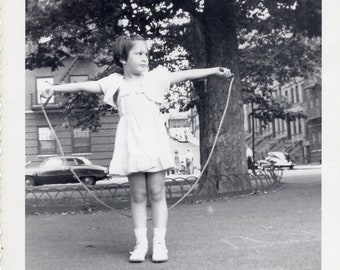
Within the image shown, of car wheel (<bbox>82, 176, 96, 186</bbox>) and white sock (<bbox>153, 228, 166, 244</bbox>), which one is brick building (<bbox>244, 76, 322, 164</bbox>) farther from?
white sock (<bbox>153, 228, 166, 244</bbox>)

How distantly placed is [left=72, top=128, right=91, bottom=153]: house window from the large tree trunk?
1041 centimetres

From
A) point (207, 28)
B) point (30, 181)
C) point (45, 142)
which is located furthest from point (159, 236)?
point (45, 142)

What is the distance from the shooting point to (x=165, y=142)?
12.1ft

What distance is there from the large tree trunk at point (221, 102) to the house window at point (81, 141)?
10410 mm

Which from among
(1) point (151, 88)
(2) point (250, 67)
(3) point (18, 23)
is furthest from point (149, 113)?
(2) point (250, 67)

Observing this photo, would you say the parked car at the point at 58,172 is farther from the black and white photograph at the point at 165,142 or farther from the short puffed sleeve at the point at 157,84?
the short puffed sleeve at the point at 157,84

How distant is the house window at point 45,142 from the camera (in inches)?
656

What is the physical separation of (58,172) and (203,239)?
11.9 m

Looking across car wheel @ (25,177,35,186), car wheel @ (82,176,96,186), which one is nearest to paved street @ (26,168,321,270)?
car wheel @ (25,177,35,186)

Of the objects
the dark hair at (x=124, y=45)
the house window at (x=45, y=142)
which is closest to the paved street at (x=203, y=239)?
the dark hair at (x=124, y=45)

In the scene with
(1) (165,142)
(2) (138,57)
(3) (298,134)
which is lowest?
(1) (165,142)

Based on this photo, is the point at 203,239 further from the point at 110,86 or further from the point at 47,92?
the point at 47,92

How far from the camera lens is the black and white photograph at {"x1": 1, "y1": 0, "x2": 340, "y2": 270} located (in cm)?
331

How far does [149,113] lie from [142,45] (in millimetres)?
516
